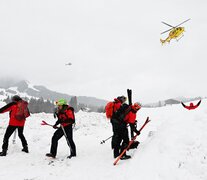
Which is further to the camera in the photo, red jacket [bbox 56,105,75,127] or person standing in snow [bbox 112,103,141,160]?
red jacket [bbox 56,105,75,127]

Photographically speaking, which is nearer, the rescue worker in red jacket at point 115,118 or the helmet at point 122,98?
the rescue worker in red jacket at point 115,118

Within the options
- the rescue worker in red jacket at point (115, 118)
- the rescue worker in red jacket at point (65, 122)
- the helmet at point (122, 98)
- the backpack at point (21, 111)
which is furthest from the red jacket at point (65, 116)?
the helmet at point (122, 98)

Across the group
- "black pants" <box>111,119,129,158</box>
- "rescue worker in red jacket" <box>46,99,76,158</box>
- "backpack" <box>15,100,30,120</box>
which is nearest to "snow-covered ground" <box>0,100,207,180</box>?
"black pants" <box>111,119,129,158</box>

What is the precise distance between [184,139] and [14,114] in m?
6.80

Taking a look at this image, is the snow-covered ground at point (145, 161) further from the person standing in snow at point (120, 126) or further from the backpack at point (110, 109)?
the backpack at point (110, 109)

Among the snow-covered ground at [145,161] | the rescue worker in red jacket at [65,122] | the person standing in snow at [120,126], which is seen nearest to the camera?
the snow-covered ground at [145,161]

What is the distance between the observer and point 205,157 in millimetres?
5879

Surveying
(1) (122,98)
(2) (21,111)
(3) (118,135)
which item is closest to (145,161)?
(3) (118,135)

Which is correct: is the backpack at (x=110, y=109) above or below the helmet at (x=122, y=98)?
below

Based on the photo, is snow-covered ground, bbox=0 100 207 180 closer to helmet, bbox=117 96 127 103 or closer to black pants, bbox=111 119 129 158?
black pants, bbox=111 119 129 158

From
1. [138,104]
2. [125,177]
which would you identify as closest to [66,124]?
[138,104]

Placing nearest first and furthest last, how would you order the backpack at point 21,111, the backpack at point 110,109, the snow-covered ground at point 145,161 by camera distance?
1. the snow-covered ground at point 145,161
2. the backpack at point 110,109
3. the backpack at point 21,111

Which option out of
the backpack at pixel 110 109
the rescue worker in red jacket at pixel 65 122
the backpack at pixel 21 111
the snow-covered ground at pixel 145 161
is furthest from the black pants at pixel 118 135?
the backpack at pixel 21 111

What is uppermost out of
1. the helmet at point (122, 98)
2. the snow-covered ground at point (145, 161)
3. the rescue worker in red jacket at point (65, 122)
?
the helmet at point (122, 98)
